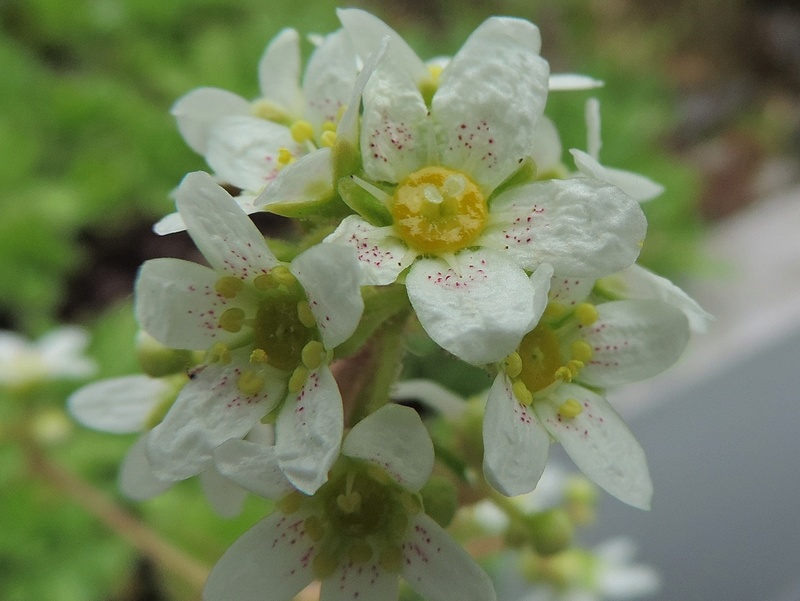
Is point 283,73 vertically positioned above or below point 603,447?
above

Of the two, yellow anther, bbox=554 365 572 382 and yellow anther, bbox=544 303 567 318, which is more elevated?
yellow anther, bbox=544 303 567 318

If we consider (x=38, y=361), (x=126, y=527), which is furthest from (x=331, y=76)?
(x=38, y=361)

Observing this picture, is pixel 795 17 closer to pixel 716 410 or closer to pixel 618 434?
pixel 716 410

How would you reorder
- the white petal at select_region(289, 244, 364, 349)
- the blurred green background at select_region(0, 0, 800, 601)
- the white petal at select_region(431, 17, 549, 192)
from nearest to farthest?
Result: the white petal at select_region(289, 244, 364, 349), the white petal at select_region(431, 17, 549, 192), the blurred green background at select_region(0, 0, 800, 601)

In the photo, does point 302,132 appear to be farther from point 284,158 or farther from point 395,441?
point 395,441

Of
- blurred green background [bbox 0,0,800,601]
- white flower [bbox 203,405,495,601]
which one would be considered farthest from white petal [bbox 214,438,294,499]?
blurred green background [bbox 0,0,800,601]

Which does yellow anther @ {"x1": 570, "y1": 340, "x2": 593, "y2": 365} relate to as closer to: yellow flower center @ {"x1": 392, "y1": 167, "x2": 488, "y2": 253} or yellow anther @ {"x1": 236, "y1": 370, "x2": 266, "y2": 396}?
yellow flower center @ {"x1": 392, "y1": 167, "x2": 488, "y2": 253}

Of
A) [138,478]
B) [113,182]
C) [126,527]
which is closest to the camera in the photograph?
[138,478]
